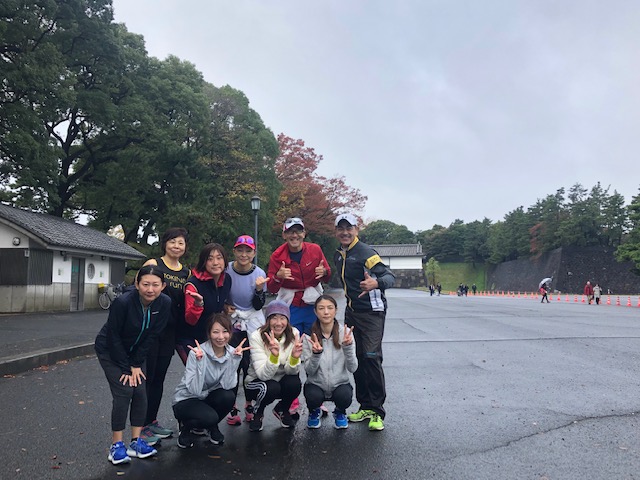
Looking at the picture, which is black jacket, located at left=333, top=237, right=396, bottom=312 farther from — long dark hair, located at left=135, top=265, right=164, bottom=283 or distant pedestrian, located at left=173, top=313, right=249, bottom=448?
long dark hair, located at left=135, top=265, right=164, bottom=283

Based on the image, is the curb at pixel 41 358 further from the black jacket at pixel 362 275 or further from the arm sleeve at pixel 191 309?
the black jacket at pixel 362 275

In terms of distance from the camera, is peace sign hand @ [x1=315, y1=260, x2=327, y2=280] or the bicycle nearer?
peace sign hand @ [x1=315, y1=260, x2=327, y2=280]

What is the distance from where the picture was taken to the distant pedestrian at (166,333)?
3947 mm

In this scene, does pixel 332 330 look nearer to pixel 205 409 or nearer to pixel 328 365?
pixel 328 365

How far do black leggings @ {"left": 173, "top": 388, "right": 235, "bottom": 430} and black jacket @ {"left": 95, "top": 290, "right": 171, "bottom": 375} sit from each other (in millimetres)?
494

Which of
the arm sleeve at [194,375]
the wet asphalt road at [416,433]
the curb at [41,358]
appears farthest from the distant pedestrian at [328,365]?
the curb at [41,358]

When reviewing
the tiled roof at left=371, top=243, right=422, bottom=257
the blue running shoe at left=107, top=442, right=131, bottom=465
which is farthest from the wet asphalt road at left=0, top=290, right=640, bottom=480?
the tiled roof at left=371, top=243, right=422, bottom=257

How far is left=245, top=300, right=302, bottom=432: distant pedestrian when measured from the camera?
4.04m

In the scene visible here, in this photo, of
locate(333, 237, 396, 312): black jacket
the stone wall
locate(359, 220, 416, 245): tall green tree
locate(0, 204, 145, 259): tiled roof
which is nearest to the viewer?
locate(333, 237, 396, 312): black jacket

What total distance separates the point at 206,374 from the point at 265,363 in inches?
20.4

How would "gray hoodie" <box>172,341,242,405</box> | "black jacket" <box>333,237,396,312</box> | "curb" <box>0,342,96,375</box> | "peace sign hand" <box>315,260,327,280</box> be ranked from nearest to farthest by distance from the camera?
"gray hoodie" <box>172,341,242,405</box>
"black jacket" <box>333,237,396,312</box>
"peace sign hand" <box>315,260,327,280</box>
"curb" <box>0,342,96,375</box>

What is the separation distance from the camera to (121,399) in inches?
138

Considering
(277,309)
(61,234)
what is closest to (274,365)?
(277,309)

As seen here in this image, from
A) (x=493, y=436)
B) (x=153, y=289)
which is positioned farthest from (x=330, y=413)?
(x=153, y=289)
